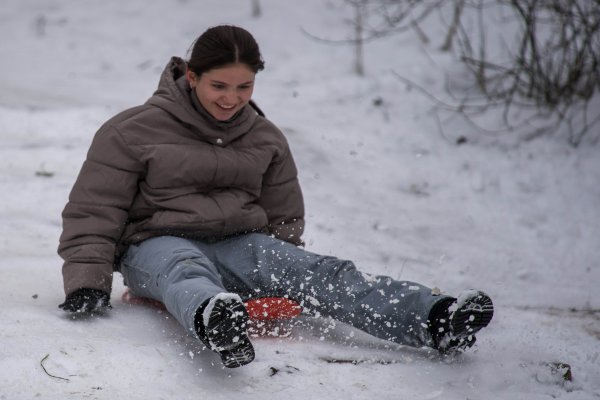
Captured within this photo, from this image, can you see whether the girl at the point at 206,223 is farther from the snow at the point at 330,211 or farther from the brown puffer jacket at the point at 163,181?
the snow at the point at 330,211

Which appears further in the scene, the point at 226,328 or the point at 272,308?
the point at 272,308

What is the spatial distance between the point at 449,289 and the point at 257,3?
468 centimetres

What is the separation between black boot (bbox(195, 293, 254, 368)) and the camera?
231 centimetres

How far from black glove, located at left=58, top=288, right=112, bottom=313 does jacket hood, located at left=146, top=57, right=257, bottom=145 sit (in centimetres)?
71

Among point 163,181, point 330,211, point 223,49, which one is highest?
point 223,49

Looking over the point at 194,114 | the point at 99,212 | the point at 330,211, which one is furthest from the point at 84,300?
the point at 330,211

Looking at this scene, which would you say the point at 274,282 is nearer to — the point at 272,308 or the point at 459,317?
the point at 272,308

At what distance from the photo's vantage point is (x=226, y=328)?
232cm

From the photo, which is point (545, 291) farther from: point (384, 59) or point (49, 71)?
point (49, 71)

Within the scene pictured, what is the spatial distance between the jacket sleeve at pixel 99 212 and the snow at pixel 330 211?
0.17 m

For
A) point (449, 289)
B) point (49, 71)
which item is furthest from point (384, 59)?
point (449, 289)

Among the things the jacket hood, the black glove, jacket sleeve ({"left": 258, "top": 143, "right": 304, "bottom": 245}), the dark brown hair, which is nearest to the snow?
the black glove

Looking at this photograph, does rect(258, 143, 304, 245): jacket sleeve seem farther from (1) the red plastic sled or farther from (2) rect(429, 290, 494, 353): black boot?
(2) rect(429, 290, 494, 353): black boot

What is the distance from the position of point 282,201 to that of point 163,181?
0.56 meters
